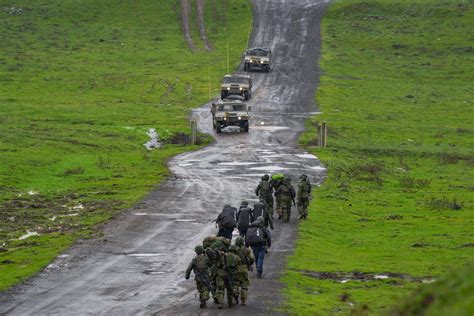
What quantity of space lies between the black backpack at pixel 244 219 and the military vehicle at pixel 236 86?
159 feet

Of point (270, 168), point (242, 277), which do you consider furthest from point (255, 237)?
point (270, 168)

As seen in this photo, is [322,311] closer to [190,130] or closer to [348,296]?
[348,296]

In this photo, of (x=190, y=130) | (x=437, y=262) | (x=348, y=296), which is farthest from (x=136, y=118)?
(x=348, y=296)

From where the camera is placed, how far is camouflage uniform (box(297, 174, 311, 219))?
1383 inches

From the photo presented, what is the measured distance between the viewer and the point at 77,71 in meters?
90.8

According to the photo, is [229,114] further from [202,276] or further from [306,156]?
[202,276]

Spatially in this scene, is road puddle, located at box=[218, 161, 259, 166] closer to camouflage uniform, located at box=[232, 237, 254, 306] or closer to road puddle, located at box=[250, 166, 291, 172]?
road puddle, located at box=[250, 166, 291, 172]

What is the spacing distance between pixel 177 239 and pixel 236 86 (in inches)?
1803

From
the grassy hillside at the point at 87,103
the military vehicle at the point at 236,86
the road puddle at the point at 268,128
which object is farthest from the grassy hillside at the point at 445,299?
the military vehicle at the point at 236,86

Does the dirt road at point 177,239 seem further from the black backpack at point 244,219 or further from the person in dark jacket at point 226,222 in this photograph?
the person in dark jacket at point 226,222

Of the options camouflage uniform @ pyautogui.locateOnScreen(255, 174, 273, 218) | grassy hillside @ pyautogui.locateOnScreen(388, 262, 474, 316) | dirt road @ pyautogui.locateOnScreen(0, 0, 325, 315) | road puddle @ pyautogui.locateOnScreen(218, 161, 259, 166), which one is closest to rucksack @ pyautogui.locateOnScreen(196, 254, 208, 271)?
dirt road @ pyautogui.locateOnScreen(0, 0, 325, 315)

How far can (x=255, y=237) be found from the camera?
2498 cm

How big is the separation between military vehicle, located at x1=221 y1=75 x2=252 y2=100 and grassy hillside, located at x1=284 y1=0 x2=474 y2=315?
22.3ft

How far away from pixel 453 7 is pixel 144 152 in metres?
71.8
